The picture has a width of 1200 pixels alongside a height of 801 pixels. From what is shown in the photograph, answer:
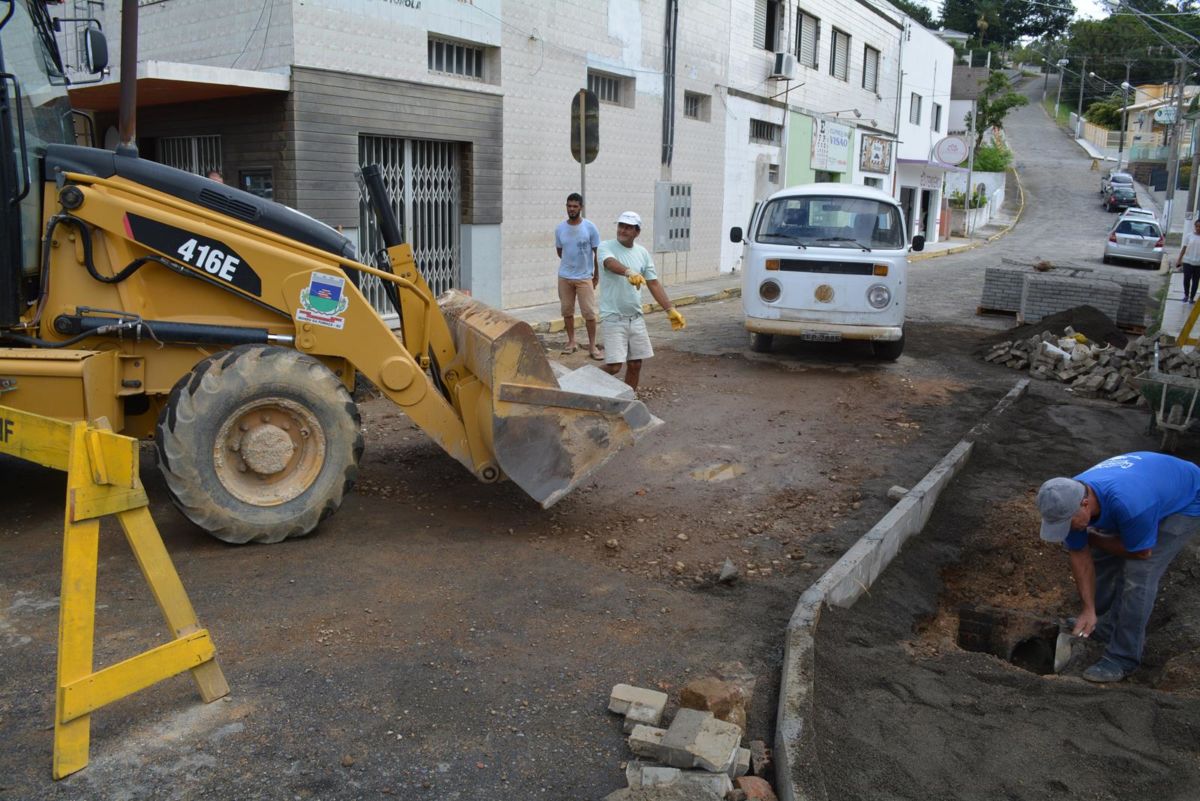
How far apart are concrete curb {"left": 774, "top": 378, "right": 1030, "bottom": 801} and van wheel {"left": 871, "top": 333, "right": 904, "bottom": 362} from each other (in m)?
3.97

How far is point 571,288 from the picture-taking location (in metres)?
12.2

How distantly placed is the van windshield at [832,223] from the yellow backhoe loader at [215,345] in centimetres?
665

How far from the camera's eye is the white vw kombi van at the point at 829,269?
11.3 meters

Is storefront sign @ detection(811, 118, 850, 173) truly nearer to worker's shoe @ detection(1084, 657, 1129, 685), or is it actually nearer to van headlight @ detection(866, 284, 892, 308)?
van headlight @ detection(866, 284, 892, 308)

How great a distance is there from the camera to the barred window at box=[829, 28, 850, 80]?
29.0 metres

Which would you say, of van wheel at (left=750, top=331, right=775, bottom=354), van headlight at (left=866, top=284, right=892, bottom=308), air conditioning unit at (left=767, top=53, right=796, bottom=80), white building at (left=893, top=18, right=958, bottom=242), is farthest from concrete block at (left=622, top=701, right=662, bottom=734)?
white building at (left=893, top=18, right=958, bottom=242)

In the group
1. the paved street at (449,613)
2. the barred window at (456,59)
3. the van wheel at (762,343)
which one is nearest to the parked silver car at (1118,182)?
the barred window at (456,59)

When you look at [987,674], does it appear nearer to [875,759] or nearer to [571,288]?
[875,759]

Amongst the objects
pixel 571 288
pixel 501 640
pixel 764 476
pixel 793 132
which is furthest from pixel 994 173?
pixel 501 640

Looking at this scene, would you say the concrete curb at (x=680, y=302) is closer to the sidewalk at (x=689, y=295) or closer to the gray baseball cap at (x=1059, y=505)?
the sidewalk at (x=689, y=295)

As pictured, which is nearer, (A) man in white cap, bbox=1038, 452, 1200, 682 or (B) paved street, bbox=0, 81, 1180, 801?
(B) paved street, bbox=0, 81, 1180, 801

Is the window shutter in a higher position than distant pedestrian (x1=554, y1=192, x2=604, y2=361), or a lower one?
higher

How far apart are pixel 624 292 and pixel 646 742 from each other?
18.0ft

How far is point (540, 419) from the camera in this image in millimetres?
5648
